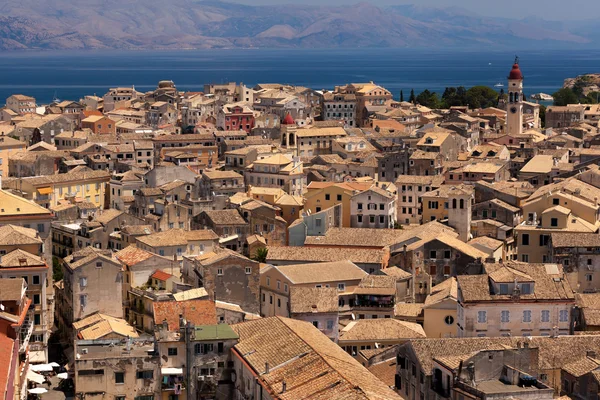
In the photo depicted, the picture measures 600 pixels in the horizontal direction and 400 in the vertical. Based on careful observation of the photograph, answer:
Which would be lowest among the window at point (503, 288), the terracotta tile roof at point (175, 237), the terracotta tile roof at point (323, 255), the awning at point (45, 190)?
the terracotta tile roof at point (323, 255)

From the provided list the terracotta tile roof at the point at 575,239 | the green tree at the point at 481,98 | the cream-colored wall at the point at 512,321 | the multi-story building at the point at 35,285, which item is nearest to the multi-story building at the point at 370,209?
the terracotta tile roof at the point at 575,239

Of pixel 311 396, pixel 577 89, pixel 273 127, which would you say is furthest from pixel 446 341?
pixel 577 89

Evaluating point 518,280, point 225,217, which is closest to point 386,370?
point 518,280

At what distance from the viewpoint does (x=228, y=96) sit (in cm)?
12812

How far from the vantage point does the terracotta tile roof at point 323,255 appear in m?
59.6

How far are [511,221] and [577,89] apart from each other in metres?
89.0

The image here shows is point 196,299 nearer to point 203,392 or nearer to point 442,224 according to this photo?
point 203,392

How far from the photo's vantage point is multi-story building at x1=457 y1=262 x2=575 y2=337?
47250 millimetres

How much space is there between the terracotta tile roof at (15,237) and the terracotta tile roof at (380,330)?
15.1m

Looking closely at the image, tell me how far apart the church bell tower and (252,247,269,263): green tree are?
44304mm

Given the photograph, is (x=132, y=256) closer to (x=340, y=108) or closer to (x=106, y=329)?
(x=106, y=329)

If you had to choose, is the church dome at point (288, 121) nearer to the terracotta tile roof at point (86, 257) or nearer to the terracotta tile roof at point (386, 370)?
the terracotta tile roof at point (86, 257)

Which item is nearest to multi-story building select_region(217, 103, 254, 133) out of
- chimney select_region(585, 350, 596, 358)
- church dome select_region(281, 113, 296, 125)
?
church dome select_region(281, 113, 296, 125)

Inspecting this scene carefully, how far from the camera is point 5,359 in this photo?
124 ft
